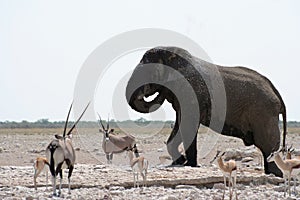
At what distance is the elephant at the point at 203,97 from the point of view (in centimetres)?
1552

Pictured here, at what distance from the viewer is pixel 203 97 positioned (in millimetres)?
15516

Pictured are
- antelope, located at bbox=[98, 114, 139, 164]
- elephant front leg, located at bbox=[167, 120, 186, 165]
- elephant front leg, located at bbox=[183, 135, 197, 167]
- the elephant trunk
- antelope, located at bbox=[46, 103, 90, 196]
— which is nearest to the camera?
antelope, located at bbox=[46, 103, 90, 196]

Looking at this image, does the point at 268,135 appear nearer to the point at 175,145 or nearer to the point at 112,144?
the point at 175,145

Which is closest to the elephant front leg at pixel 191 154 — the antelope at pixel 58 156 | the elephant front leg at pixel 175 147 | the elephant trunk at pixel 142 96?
the elephant front leg at pixel 175 147

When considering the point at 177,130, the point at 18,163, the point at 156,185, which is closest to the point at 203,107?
the point at 177,130

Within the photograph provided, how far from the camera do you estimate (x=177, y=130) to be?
53.2 ft

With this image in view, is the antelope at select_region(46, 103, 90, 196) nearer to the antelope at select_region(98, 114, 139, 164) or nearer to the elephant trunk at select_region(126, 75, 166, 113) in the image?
the elephant trunk at select_region(126, 75, 166, 113)

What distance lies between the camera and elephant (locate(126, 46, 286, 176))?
1552 cm

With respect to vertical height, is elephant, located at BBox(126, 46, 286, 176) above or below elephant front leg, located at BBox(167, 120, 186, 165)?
above

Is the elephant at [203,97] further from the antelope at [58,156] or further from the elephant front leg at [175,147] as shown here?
the antelope at [58,156]

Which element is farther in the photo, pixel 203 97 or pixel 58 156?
pixel 203 97

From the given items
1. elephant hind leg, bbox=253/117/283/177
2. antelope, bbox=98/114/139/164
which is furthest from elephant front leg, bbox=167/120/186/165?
antelope, bbox=98/114/139/164

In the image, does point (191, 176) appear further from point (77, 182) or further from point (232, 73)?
point (232, 73)

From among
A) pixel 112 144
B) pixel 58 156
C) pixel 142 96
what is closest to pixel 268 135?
pixel 142 96
